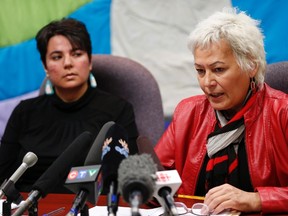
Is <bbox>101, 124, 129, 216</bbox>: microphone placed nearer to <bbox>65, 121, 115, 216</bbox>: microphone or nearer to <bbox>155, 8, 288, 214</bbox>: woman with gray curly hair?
<bbox>65, 121, 115, 216</bbox>: microphone

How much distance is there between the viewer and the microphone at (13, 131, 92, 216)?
1181 mm

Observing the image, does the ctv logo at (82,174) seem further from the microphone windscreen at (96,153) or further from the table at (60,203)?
the table at (60,203)

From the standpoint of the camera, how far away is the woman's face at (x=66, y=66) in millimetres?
2619

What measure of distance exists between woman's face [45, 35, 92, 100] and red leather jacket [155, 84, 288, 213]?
2.13 feet

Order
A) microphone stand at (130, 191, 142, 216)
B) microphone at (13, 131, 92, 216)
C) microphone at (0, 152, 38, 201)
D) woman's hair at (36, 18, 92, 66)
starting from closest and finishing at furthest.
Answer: microphone stand at (130, 191, 142, 216) < microphone at (13, 131, 92, 216) < microphone at (0, 152, 38, 201) < woman's hair at (36, 18, 92, 66)

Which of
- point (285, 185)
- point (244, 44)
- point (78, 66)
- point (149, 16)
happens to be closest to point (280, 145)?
point (285, 185)

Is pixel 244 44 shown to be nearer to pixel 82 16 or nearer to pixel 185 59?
pixel 185 59

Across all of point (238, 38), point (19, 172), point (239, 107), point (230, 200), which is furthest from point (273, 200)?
point (19, 172)

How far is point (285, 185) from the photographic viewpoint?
6.26 feet

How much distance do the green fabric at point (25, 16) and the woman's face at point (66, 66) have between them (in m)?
0.73

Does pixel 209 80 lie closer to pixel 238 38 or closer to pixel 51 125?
pixel 238 38

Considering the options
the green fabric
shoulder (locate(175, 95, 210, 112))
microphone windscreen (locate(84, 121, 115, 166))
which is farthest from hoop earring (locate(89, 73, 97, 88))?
microphone windscreen (locate(84, 121, 115, 166))

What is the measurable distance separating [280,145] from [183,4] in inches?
59.7

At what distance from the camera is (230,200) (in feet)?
5.31
